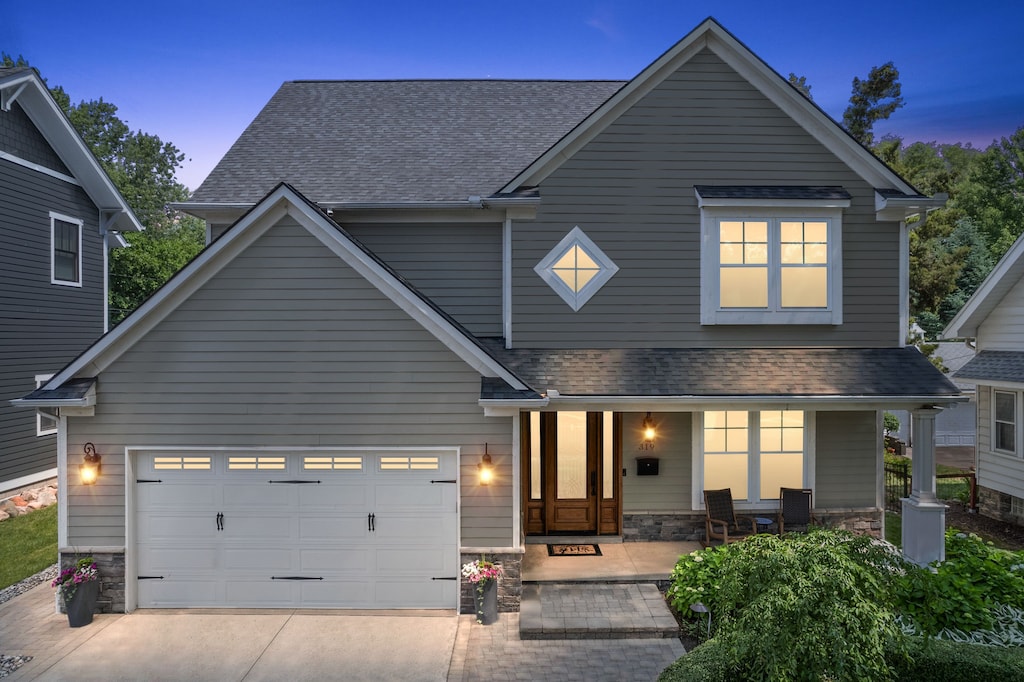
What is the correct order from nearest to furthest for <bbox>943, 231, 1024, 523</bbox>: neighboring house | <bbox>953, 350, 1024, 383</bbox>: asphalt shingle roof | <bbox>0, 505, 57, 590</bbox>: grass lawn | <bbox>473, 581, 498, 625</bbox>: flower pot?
<bbox>473, 581, 498, 625</bbox>: flower pot
<bbox>0, 505, 57, 590</bbox>: grass lawn
<bbox>953, 350, 1024, 383</bbox>: asphalt shingle roof
<bbox>943, 231, 1024, 523</bbox>: neighboring house

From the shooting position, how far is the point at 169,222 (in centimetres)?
4616

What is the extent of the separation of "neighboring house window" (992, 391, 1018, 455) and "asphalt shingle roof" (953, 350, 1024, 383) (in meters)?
0.57

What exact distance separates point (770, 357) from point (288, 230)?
746 cm

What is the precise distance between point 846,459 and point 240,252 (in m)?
9.98

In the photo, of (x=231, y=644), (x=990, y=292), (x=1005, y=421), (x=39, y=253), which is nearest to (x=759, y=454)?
(x=1005, y=421)

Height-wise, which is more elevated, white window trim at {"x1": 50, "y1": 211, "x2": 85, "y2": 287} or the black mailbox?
white window trim at {"x1": 50, "y1": 211, "x2": 85, "y2": 287}

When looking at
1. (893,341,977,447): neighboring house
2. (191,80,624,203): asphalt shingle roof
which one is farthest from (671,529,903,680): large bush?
(893,341,977,447): neighboring house

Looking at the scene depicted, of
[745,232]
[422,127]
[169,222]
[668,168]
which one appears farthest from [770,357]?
[169,222]

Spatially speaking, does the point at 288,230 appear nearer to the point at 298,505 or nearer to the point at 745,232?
the point at 298,505

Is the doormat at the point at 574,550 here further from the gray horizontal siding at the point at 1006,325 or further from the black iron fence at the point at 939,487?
the gray horizontal siding at the point at 1006,325

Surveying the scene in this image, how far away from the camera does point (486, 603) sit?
290 inches

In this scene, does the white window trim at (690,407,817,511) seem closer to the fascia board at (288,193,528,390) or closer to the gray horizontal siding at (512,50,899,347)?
the gray horizontal siding at (512,50,899,347)

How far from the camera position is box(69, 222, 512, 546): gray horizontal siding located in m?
7.64

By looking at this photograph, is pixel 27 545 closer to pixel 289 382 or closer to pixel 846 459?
pixel 289 382
